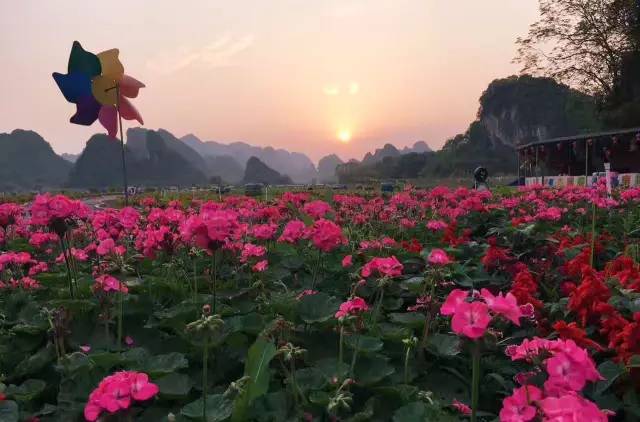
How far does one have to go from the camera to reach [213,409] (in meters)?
1.87

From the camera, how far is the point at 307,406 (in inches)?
80.4

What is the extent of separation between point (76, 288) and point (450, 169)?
77228 mm

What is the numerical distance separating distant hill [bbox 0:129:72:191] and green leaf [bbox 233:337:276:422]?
460ft

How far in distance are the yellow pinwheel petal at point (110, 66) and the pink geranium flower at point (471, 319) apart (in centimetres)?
548

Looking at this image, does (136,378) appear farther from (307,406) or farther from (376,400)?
(376,400)

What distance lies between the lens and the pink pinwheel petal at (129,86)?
591cm

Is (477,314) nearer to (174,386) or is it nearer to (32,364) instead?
(174,386)

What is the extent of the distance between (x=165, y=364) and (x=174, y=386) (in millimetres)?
127

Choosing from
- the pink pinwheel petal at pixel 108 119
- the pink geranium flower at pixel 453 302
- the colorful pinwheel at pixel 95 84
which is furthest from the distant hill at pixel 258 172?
the pink geranium flower at pixel 453 302

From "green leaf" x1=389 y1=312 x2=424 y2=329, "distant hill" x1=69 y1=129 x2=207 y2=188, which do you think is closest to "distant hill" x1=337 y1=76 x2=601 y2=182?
"distant hill" x1=69 y1=129 x2=207 y2=188

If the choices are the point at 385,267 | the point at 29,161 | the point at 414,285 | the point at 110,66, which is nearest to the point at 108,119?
the point at 110,66

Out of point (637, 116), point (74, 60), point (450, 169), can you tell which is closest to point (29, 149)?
point (450, 169)

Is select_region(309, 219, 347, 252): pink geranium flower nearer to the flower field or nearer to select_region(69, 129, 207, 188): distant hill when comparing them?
the flower field

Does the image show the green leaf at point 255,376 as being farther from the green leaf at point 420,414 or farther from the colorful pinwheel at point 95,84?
the colorful pinwheel at point 95,84
